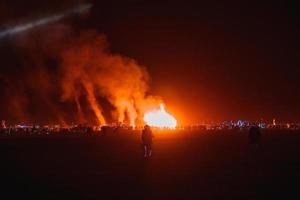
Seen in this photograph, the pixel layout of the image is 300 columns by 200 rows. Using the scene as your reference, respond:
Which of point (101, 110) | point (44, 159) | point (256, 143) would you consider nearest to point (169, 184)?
point (44, 159)

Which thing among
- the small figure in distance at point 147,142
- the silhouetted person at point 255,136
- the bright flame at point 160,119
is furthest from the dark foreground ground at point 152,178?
the bright flame at point 160,119

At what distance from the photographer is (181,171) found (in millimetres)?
19828

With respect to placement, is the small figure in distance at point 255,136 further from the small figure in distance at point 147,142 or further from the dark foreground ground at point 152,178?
the small figure in distance at point 147,142

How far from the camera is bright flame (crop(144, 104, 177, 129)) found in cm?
9050

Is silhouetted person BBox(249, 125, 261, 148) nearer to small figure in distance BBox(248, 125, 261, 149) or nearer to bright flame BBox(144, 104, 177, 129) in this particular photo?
small figure in distance BBox(248, 125, 261, 149)

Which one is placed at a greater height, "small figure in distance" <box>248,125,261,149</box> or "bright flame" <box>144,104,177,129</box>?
"bright flame" <box>144,104,177,129</box>

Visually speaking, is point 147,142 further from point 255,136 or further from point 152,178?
point 152,178

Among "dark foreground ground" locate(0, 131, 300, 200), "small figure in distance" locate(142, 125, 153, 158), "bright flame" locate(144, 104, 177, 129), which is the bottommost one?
"dark foreground ground" locate(0, 131, 300, 200)

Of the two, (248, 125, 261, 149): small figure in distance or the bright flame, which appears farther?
the bright flame

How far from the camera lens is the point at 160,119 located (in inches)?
3629

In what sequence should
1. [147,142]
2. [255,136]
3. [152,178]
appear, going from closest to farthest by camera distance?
[152,178]
[147,142]
[255,136]

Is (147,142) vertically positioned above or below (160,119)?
below

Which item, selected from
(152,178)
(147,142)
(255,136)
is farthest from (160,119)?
(152,178)

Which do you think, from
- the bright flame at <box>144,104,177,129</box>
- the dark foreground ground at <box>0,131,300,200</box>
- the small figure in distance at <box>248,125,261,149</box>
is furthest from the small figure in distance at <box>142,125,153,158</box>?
the bright flame at <box>144,104,177,129</box>
